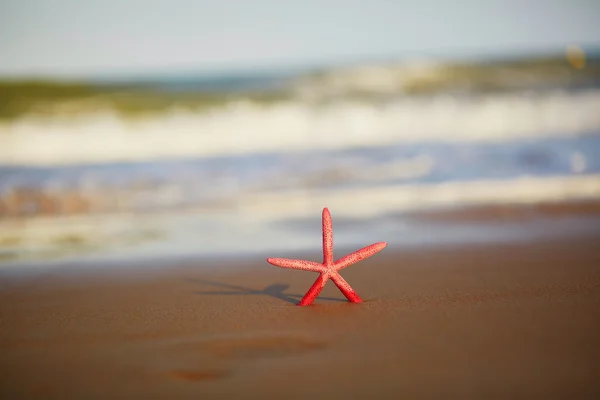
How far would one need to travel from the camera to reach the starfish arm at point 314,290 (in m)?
3.84

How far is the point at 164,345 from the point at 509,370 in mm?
1629

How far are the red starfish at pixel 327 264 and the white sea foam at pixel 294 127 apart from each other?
8597 millimetres

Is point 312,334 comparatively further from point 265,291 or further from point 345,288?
point 265,291

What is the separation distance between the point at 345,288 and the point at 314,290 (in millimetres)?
176

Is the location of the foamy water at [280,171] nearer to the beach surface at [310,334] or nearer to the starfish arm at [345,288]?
the beach surface at [310,334]

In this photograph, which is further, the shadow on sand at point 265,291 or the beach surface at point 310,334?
the shadow on sand at point 265,291

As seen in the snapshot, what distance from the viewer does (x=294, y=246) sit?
608 cm

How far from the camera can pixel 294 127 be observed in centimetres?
1559

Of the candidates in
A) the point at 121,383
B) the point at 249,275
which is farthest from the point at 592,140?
the point at 121,383

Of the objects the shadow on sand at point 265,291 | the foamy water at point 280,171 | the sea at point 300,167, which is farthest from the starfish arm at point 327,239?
the foamy water at point 280,171

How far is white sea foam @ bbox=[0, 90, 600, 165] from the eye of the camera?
12828 mm

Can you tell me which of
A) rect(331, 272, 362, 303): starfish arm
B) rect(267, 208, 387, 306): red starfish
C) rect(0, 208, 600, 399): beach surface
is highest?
rect(267, 208, 387, 306): red starfish

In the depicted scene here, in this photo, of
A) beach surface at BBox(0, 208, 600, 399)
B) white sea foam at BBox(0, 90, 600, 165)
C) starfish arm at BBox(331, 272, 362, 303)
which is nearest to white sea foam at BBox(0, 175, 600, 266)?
beach surface at BBox(0, 208, 600, 399)

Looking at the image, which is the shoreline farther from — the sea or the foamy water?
the foamy water
